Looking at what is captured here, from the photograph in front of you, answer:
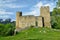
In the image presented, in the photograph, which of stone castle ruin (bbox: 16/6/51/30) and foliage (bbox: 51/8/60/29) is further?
foliage (bbox: 51/8/60/29)

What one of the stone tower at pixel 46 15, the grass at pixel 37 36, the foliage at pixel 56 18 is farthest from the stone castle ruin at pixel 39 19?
the grass at pixel 37 36

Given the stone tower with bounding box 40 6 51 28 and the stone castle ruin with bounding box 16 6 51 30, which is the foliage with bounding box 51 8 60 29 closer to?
the stone tower with bounding box 40 6 51 28

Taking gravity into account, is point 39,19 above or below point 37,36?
above

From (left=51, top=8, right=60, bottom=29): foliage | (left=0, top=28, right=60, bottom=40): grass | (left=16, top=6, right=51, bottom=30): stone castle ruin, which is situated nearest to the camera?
(left=0, top=28, right=60, bottom=40): grass

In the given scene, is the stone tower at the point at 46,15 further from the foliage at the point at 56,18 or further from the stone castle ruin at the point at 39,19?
the foliage at the point at 56,18

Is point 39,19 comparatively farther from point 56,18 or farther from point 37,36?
point 37,36

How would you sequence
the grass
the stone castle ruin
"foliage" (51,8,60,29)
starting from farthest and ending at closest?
1. "foliage" (51,8,60,29)
2. the stone castle ruin
3. the grass

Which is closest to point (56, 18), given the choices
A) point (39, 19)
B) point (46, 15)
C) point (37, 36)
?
point (46, 15)

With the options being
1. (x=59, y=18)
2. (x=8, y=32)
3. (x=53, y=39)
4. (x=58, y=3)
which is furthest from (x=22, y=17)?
(x=53, y=39)

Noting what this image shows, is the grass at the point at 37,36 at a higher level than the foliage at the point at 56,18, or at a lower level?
lower

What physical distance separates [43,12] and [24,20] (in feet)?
17.4

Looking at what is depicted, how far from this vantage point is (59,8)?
6838 centimetres

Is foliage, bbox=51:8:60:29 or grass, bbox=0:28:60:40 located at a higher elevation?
foliage, bbox=51:8:60:29

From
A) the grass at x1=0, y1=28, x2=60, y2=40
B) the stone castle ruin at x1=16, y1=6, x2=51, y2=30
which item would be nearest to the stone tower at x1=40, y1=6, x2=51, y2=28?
the stone castle ruin at x1=16, y1=6, x2=51, y2=30
